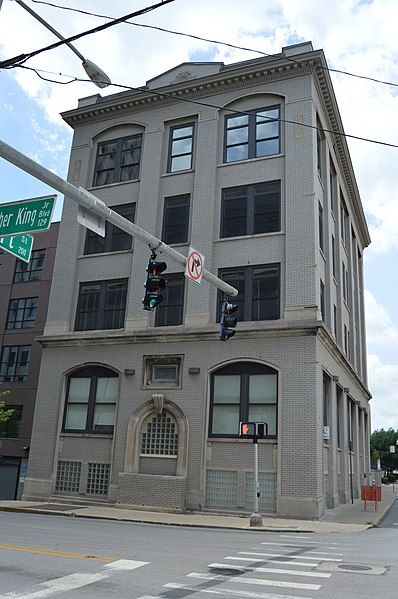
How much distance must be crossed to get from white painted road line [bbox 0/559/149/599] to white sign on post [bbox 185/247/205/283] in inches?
245

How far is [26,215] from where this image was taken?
9.84 metres

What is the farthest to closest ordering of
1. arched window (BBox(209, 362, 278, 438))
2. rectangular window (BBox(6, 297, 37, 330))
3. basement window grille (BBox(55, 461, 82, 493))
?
1. rectangular window (BBox(6, 297, 37, 330))
2. basement window grille (BBox(55, 461, 82, 493))
3. arched window (BBox(209, 362, 278, 438))

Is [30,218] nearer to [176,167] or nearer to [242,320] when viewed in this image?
[242,320]

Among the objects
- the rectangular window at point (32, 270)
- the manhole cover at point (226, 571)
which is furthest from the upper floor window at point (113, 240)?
the manhole cover at point (226, 571)

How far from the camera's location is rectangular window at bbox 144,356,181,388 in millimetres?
23234

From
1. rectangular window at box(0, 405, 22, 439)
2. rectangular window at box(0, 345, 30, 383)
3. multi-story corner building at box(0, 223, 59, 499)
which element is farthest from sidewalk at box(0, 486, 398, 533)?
rectangular window at box(0, 345, 30, 383)

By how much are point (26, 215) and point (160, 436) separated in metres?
15.0

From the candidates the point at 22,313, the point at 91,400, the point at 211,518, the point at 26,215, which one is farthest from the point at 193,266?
the point at 22,313

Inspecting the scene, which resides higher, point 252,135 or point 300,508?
point 252,135

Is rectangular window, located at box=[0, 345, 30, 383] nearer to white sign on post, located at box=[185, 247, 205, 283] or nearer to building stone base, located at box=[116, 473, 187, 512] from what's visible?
building stone base, located at box=[116, 473, 187, 512]

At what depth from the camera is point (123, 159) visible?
1122 inches

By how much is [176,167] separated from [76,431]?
42.7 feet

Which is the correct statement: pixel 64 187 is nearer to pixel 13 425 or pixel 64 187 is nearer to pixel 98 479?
pixel 98 479

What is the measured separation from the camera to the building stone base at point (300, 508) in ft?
63.9
